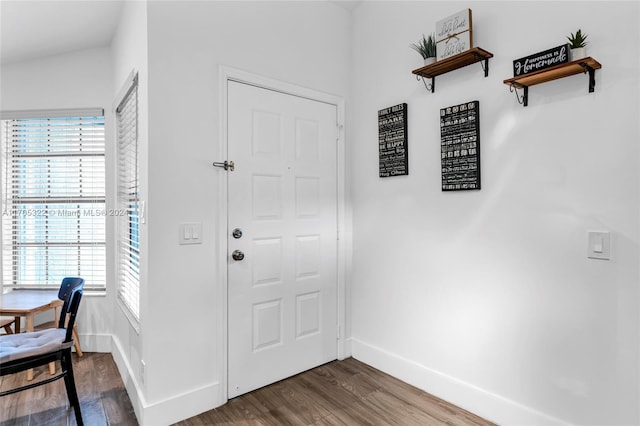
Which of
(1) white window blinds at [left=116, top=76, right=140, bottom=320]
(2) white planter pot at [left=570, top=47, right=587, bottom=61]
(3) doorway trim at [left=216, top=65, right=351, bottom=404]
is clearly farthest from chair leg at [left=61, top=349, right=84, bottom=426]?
(2) white planter pot at [left=570, top=47, right=587, bottom=61]

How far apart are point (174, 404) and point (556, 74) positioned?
270 centimetres

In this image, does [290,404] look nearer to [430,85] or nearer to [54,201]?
[430,85]

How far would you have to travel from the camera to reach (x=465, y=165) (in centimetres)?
222

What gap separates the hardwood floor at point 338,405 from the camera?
2.13m

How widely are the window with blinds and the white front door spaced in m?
1.64

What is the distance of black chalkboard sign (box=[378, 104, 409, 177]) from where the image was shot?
2.60 meters

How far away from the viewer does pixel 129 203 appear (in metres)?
2.72

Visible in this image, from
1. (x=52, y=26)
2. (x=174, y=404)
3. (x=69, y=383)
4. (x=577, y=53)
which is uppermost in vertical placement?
(x=52, y=26)

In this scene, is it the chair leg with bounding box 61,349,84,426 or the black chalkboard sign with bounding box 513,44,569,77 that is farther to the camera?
the chair leg with bounding box 61,349,84,426

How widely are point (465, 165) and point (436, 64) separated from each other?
64 centimetres

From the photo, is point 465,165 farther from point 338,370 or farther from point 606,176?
point 338,370

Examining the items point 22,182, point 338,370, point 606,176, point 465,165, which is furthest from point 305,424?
point 22,182

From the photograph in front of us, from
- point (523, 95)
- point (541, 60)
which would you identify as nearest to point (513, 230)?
point (523, 95)

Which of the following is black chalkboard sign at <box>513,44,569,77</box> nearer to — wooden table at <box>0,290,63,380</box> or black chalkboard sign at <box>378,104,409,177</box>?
black chalkboard sign at <box>378,104,409,177</box>
